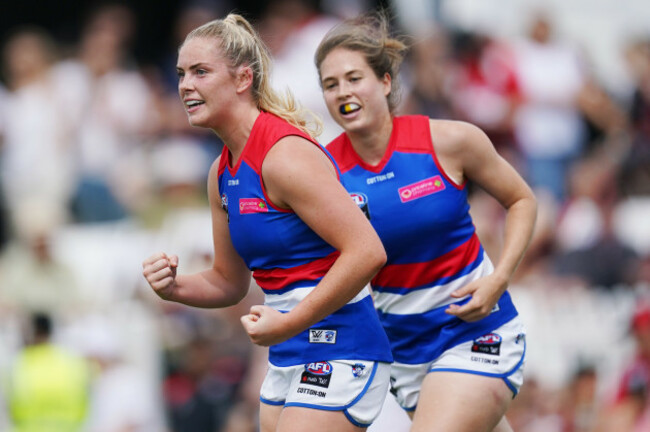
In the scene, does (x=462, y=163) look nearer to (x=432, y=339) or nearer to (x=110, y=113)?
(x=432, y=339)

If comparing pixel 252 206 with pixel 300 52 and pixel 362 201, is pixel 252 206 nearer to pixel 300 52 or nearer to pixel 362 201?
pixel 362 201

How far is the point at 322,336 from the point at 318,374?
0.14 m

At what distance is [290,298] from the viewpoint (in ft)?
13.7

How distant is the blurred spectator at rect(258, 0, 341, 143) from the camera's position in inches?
408

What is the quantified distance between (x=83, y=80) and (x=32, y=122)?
683mm

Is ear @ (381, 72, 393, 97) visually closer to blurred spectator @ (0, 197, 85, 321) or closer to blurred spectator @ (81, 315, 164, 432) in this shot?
blurred spectator @ (81, 315, 164, 432)

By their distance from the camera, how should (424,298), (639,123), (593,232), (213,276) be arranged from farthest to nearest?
(639,123), (593,232), (424,298), (213,276)

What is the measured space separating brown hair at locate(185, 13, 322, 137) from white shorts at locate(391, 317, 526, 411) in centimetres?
120

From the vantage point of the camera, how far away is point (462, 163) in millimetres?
4797

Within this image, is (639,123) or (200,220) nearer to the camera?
(200,220)

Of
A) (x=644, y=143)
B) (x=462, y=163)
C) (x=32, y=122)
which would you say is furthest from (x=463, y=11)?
(x=462, y=163)

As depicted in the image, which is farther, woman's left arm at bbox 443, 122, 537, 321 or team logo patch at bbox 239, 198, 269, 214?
woman's left arm at bbox 443, 122, 537, 321

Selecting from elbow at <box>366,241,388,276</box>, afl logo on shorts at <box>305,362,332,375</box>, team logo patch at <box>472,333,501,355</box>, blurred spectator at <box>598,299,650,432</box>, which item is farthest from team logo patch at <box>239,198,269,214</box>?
blurred spectator at <box>598,299,650,432</box>

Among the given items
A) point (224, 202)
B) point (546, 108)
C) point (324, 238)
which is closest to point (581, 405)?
point (546, 108)
